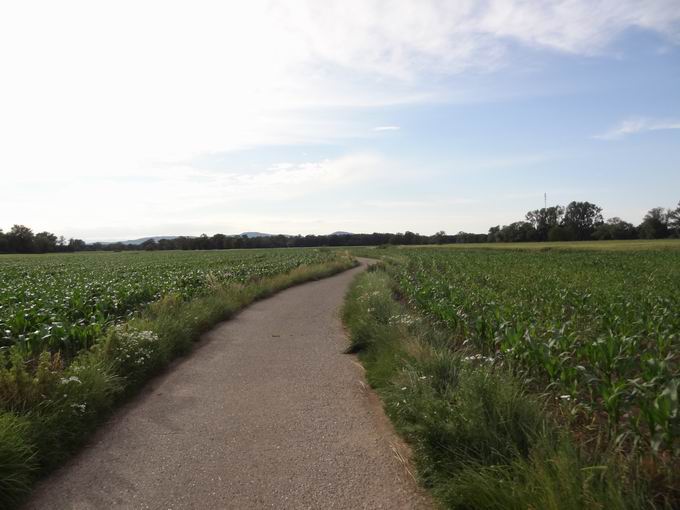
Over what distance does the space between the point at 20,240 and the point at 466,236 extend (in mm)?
114946

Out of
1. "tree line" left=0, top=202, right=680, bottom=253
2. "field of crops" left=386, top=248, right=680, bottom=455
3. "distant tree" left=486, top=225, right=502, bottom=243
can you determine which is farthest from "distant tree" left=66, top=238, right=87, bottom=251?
"field of crops" left=386, top=248, right=680, bottom=455

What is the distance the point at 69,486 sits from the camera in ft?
13.0

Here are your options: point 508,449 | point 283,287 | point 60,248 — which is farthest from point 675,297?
point 60,248

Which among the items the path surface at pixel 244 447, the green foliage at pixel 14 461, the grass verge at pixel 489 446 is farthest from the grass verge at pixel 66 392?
the grass verge at pixel 489 446

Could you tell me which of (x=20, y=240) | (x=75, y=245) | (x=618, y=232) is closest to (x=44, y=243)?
(x=20, y=240)

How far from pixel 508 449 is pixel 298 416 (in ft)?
9.25

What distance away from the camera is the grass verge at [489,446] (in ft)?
9.52

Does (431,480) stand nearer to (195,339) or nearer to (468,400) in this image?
(468,400)

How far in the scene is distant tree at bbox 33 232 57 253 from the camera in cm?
10344

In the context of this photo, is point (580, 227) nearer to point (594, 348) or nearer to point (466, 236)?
point (466, 236)

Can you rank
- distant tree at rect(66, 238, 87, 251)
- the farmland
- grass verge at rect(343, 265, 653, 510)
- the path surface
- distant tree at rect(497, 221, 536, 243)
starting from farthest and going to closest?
distant tree at rect(66, 238, 87, 251) → distant tree at rect(497, 221, 536, 243) → the path surface → the farmland → grass verge at rect(343, 265, 653, 510)

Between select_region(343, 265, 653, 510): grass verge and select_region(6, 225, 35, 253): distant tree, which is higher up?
select_region(6, 225, 35, 253): distant tree

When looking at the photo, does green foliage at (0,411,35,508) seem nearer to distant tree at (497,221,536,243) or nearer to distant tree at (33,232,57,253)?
distant tree at (497,221,536,243)

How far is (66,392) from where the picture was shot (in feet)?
16.8
